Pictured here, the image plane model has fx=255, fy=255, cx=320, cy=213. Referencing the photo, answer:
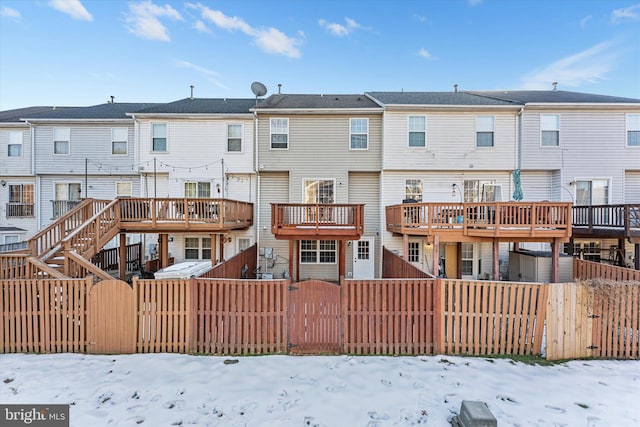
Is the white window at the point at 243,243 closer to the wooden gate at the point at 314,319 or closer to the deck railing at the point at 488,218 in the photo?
the deck railing at the point at 488,218

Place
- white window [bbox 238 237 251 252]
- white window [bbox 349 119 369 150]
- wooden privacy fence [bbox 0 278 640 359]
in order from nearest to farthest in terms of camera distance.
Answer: wooden privacy fence [bbox 0 278 640 359] → white window [bbox 349 119 369 150] → white window [bbox 238 237 251 252]

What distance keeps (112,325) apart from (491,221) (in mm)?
10597

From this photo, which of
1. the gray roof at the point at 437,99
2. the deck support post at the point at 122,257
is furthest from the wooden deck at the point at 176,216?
the gray roof at the point at 437,99

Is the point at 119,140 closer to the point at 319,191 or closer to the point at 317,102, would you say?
the point at 317,102

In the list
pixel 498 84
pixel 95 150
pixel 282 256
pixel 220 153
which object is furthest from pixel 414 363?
pixel 498 84

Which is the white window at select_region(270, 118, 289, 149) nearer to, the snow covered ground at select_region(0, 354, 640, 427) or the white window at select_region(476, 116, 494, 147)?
the white window at select_region(476, 116, 494, 147)

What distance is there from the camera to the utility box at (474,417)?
2.91m

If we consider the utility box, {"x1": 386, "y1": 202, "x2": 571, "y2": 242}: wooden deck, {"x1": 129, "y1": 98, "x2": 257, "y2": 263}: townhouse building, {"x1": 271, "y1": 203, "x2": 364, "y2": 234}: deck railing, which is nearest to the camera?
the utility box

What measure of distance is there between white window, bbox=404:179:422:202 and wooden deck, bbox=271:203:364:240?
381 centimetres

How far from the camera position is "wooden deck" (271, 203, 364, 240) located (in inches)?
352

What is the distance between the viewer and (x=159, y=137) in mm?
11906

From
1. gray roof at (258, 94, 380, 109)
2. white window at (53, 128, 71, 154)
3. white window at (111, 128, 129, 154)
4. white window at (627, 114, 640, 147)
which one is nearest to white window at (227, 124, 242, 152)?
gray roof at (258, 94, 380, 109)

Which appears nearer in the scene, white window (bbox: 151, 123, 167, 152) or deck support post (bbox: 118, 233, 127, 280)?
deck support post (bbox: 118, 233, 127, 280)

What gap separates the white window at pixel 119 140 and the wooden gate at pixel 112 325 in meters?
10.5
